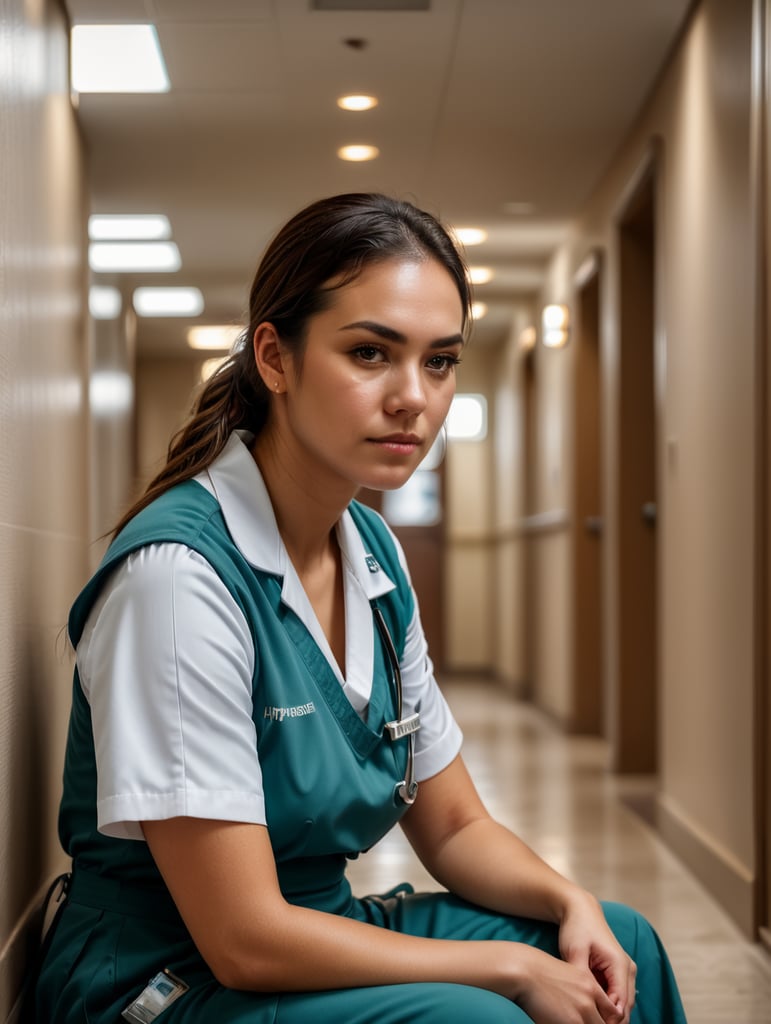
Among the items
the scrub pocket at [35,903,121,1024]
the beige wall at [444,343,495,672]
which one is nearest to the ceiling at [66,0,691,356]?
the scrub pocket at [35,903,121,1024]

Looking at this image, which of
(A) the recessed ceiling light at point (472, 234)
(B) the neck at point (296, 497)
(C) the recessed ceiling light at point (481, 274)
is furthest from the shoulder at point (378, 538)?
(C) the recessed ceiling light at point (481, 274)

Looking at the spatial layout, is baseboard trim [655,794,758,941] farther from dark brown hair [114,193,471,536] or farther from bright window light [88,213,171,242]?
bright window light [88,213,171,242]

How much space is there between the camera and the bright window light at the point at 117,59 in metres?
3.77

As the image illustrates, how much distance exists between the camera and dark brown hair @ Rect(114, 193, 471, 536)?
136 cm

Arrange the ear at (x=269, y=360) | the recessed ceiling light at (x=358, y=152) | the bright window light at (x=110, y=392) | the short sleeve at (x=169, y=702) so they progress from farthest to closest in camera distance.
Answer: the bright window light at (x=110, y=392), the recessed ceiling light at (x=358, y=152), the ear at (x=269, y=360), the short sleeve at (x=169, y=702)

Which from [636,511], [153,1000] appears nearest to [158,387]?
[636,511]

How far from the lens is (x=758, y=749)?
9.29 feet

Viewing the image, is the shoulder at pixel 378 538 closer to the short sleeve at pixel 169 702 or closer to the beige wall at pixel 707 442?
the short sleeve at pixel 169 702

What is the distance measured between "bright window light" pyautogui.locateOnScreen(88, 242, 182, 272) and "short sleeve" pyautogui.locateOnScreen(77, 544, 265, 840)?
215 inches

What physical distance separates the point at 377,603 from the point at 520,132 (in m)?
3.62

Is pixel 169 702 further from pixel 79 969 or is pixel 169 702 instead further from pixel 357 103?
pixel 357 103

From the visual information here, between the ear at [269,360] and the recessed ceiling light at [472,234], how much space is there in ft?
16.3

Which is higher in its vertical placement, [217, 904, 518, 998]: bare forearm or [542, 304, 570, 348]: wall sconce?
[542, 304, 570, 348]: wall sconce

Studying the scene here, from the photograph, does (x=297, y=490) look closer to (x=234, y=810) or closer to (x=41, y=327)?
(x=234, y=810)
